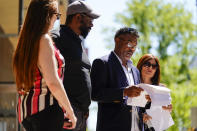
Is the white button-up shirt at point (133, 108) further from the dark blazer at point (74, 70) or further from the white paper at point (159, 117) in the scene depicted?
the dark blazer at point (74, 70)

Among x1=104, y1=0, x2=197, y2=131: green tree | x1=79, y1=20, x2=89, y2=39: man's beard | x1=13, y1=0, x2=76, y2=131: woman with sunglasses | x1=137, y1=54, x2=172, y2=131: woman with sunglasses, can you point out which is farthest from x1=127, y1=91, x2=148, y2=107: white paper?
x1=104, y1=0, x2=197, y2=131: green tree

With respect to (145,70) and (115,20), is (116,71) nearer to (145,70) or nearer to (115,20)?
(145,70)

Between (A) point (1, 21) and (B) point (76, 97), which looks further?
(A) point (1, 21)

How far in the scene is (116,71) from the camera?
15.0ft

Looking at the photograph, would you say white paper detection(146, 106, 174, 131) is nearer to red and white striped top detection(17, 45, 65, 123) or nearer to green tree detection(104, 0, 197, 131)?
red and white striped top detection(17, 45, 65, 123)

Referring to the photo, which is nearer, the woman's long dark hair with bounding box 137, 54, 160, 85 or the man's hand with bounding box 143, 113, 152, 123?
the man's hand with bounding box 143, 113, 152, 123

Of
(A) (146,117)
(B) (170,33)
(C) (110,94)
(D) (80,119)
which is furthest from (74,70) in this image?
(B) (170,33)

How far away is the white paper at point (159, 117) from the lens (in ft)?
16.5

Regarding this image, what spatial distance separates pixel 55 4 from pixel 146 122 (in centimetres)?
203

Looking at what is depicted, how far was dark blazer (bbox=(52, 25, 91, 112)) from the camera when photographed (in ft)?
12.3

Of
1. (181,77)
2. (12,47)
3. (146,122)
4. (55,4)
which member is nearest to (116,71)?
(146,122)

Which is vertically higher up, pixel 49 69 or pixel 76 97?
pixel 49 69

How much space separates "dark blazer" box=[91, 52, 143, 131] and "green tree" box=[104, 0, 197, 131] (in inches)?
730

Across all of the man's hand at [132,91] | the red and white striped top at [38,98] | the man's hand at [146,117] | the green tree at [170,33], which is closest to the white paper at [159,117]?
the man's hand at [146,117]
